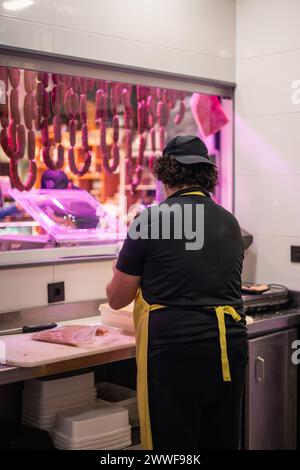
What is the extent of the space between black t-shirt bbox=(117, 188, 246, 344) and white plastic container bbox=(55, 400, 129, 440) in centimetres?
59

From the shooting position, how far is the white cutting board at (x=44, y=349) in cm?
235

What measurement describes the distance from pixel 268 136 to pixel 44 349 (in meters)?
1.89

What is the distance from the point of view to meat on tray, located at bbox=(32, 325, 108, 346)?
102 inches

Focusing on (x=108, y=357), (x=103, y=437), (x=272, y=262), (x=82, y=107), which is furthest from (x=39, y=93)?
(x=103, y=437)

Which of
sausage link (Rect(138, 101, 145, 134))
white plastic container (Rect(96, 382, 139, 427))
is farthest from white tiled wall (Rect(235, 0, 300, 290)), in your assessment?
white plastic container (Rect(96, 382, 139, 427))

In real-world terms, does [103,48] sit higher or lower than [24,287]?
higher

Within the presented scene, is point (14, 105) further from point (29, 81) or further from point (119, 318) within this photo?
point (119, 318)

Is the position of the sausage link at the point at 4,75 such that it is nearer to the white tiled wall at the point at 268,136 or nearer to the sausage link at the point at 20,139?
the sausage link at the point at 20,139

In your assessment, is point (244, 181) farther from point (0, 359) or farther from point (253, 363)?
point (0, 359)

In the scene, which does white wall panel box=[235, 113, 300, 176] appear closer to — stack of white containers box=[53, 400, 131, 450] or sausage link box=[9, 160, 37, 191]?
sausage link box=[9, 160, 37, 191]

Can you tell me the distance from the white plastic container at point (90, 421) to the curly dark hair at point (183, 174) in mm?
1011

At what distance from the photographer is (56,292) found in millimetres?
3109

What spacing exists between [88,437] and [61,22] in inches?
71.6

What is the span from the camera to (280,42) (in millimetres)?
3602
